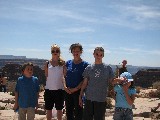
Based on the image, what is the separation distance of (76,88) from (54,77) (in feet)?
1.98

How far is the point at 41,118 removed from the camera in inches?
332

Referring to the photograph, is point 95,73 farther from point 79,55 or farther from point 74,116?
point 74,116

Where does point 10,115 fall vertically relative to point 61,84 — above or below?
below

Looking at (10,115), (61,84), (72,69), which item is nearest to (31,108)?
(61,84)

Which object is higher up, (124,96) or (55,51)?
(55,51)

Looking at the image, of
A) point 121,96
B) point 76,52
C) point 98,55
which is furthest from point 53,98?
point 121,96

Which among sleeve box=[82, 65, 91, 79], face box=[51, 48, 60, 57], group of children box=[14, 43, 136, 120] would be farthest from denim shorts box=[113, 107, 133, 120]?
face box=[51, 48, 60, 57]

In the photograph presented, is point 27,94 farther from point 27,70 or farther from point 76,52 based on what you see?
point 76,52

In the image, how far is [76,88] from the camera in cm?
580

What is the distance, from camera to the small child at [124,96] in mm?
4770

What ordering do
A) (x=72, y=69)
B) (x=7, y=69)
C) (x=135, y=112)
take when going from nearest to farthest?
(x=72, y=69), (x=135, y=112), (x=7, y=69)

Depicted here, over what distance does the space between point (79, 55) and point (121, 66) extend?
4297 millimetres

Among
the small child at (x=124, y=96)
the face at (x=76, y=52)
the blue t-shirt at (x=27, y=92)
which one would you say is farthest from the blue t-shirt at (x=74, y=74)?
the small child at (x=124, y=96)

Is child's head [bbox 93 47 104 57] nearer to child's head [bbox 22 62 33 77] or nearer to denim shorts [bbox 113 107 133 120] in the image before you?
denim shorts [bbox 113 107 133 120]
